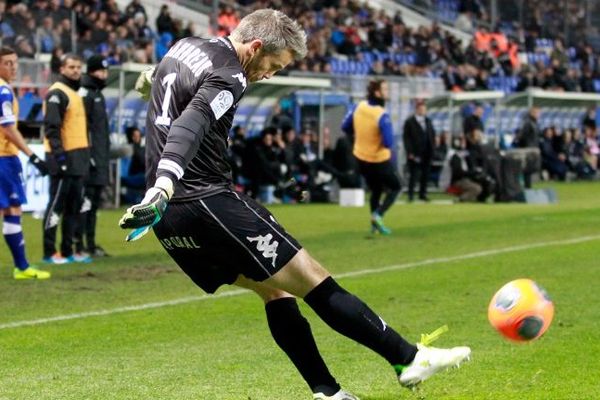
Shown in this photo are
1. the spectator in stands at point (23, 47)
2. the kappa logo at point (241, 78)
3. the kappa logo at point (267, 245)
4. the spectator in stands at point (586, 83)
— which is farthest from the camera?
the spectator in stands at point (586, 83)

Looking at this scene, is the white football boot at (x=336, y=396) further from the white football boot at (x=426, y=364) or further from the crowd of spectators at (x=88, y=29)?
the crowd of spectators at (x=88, y=29)

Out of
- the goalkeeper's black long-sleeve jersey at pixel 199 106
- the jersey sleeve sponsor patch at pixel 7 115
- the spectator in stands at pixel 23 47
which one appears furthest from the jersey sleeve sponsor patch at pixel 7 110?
the spectator in stands at pixel 23 47

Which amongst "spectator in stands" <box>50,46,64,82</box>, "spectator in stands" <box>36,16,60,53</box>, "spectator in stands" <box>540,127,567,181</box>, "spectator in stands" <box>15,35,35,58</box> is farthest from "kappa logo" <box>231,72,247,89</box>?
"spectator in stands" <box>540,127,567,181</box>

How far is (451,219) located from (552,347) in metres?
13.8

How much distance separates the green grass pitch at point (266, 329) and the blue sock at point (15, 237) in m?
0.24

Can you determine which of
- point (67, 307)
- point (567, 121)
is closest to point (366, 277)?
point (67, 307)

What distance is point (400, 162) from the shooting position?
32094 mm

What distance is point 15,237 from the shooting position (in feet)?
43.1

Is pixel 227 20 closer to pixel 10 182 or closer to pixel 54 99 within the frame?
pixel 54 99

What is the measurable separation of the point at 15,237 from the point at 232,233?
7333mm

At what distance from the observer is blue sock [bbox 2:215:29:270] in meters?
13.1

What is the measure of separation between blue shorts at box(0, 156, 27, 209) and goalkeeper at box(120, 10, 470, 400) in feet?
22.0

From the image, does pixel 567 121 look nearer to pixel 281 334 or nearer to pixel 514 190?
pixel 514 190

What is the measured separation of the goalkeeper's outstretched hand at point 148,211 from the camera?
17.4 feet
